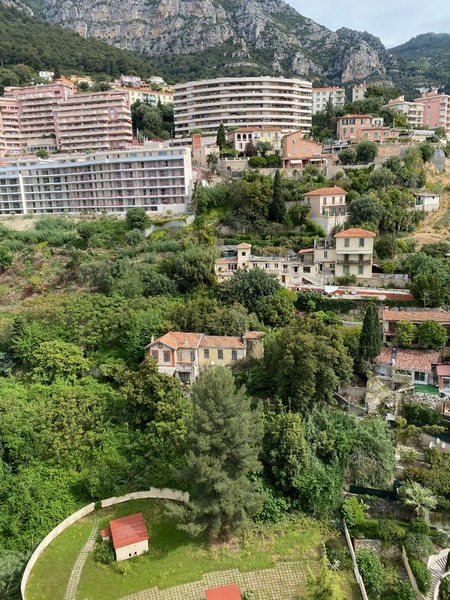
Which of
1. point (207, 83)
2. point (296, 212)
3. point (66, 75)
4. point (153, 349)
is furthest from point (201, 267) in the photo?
point (66, 75)

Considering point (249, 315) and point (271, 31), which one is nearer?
point (249, 315)

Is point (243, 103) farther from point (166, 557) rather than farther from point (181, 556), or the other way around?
point (166, 557)

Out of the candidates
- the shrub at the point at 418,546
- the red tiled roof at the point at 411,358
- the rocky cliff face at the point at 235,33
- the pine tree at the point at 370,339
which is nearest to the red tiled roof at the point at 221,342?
the pine tree at the point at 370,339

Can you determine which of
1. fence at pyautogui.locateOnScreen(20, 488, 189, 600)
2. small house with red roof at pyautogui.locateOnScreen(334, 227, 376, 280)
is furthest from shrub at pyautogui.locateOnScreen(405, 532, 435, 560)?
small house with red roof at pyautogui.locateOnScreen(334, 227, 376, 280)

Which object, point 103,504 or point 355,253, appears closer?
point 103,504

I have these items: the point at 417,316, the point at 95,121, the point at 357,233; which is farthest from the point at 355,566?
the point at 95,121

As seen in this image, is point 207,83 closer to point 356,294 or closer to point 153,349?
point 356,294

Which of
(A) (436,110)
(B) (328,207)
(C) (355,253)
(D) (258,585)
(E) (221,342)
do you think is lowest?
(D) (258,585)

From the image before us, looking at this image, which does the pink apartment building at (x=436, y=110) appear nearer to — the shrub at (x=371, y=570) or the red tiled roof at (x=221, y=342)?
the red tiled roof at (x=221, y=342)
